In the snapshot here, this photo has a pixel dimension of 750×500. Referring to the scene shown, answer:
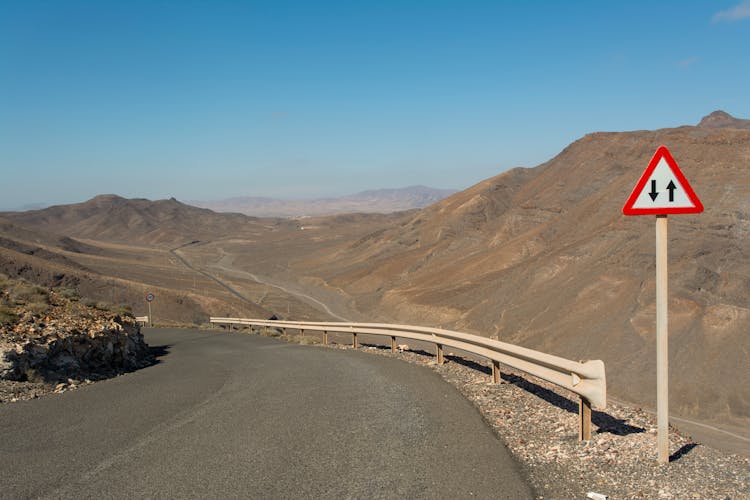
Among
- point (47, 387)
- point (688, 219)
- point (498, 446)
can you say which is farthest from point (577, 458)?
point (688, 219)

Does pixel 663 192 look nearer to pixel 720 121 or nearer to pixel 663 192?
pixel 663 192

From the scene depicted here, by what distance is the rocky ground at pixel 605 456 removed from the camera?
5.36 meters

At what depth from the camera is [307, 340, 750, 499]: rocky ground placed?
536 cm

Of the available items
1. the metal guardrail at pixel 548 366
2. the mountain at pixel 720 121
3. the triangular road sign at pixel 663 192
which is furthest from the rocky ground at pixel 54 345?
the mountain at pixel 720 121

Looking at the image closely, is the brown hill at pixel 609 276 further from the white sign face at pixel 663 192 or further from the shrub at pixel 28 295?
the shrub at pixel 28 295

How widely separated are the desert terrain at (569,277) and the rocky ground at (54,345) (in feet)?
74.6

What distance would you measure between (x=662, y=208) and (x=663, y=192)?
0.56 feet

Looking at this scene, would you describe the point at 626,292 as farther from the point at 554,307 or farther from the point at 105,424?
the point at 105,424

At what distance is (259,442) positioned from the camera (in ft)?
22.4

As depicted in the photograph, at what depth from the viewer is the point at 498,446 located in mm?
6715

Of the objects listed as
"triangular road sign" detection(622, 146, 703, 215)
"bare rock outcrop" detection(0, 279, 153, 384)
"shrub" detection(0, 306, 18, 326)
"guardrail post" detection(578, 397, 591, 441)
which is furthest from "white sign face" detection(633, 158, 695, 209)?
"shrub" detection(0, 306, 18, 326)

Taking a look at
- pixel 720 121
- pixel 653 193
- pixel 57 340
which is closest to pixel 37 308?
pixel 57 340

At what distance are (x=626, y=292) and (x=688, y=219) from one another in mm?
8419

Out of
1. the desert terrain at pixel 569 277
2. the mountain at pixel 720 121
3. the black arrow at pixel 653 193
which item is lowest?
the desert terrain at pixel 569 277
